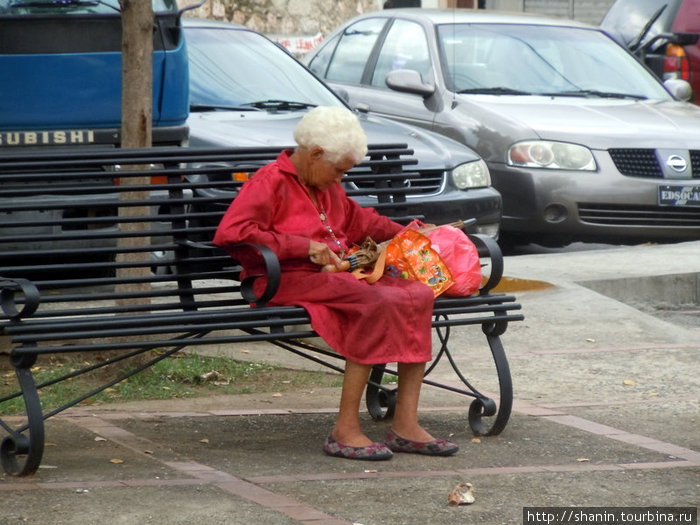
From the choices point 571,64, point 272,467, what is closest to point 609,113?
point 571,64

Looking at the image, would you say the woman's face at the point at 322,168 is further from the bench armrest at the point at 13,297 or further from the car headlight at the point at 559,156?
the car headlight at the point at 559,156

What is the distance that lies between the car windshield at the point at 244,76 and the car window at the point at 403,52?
1223mm

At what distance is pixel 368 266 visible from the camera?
538cm

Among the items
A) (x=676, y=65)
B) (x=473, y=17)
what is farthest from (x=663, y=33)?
(x=473, y=17)

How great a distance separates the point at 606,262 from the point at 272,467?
473 cm

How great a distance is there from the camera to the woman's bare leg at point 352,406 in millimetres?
5102

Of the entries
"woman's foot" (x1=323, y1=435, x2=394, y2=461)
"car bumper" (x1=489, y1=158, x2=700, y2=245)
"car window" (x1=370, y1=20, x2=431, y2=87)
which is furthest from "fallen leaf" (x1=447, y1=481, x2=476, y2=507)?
"car window" (x1=370, y1=20, x2=431, y2=87)

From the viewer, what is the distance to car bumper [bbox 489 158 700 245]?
32.9ft

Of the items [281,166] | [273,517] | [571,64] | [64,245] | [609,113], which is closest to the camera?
[273,517]

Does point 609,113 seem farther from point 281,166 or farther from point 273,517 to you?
point 273,517

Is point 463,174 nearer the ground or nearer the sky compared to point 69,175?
nearer the ground

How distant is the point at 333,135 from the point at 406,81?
18.1 ft

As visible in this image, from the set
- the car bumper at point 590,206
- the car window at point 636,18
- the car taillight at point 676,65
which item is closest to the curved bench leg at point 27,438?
the car bumper at point 590,206

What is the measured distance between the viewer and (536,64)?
37.0 ft
